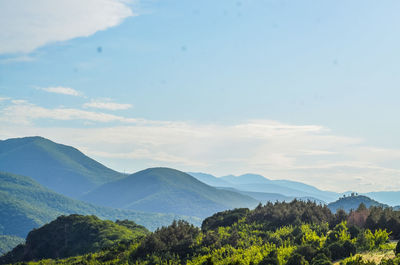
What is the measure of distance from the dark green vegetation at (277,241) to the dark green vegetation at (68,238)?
41.6m

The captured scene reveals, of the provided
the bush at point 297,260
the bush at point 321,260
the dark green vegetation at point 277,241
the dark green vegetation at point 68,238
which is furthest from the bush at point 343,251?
the dark green vegetation at point 68,238

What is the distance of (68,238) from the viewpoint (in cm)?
10375

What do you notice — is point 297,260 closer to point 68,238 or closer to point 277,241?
point 277,241

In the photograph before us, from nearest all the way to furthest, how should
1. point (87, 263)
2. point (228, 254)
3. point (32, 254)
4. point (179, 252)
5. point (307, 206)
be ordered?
point (228, 254) → point (179, 252) → point (87, 263) → point (307, 206) → point (32, 254)

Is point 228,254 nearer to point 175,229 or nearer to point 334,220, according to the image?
point 175,229

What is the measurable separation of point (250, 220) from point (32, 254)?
6578 centimetres

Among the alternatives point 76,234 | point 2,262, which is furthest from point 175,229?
point 2,262

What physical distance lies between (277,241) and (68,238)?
7609 cm

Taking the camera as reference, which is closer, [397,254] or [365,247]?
[397,254]

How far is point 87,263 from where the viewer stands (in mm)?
52250

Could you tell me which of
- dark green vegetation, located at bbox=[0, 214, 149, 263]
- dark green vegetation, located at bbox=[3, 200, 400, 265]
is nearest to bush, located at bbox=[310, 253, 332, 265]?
dark green vegetation, located at bbox=[3, 200, 400, 265]

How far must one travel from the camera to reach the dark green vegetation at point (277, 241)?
3133 cm

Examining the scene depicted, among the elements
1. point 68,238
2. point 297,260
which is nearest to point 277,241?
point 297,260

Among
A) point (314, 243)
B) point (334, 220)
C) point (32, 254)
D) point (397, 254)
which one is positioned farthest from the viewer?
point (32, 254)
